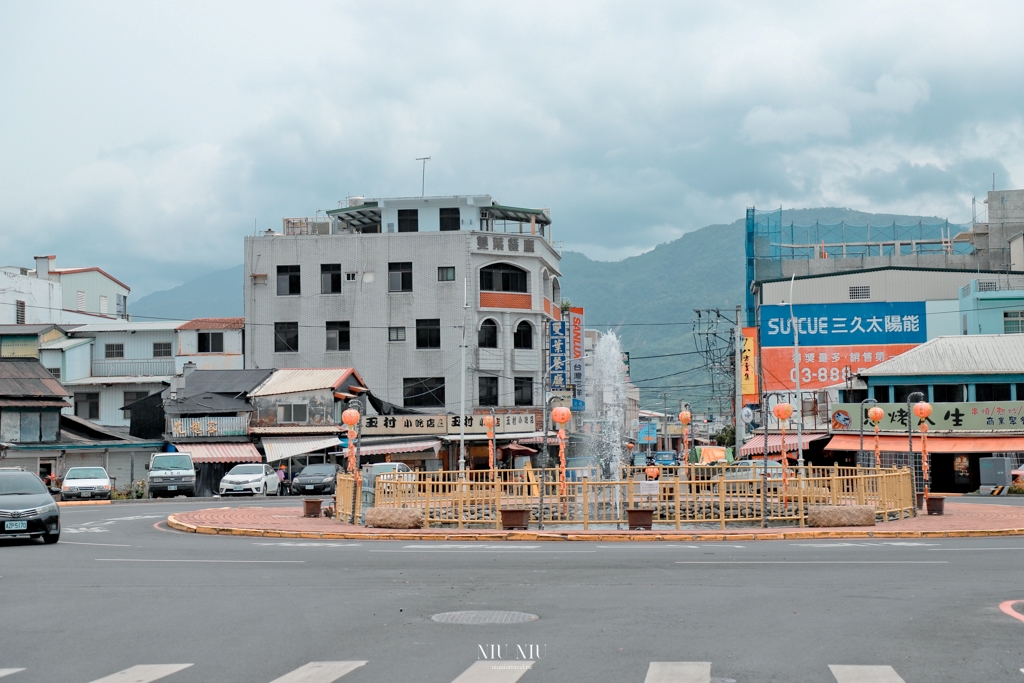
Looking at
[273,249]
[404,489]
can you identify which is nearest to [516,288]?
[273,249]

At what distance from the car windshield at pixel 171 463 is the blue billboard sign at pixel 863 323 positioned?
3232cm

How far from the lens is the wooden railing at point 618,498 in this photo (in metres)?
24.0

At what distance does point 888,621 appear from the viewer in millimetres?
10578

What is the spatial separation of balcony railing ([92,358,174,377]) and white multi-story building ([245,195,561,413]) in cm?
524

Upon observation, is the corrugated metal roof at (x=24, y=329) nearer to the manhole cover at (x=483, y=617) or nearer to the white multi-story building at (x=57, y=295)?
the white multi-story building at (x=57, y=295)

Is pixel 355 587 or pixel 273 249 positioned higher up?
pixel 273 249

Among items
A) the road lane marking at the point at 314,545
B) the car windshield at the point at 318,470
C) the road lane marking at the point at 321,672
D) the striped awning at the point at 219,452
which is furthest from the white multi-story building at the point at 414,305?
the road lane marking at the point at 321,672

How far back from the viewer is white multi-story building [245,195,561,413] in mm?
64062

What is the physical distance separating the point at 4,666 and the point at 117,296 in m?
76.8

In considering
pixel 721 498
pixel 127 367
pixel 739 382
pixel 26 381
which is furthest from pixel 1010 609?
pixel 127 367

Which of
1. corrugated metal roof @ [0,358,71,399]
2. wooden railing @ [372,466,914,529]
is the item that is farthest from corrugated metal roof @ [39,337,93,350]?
wooden railing @ [372,466,914,529]

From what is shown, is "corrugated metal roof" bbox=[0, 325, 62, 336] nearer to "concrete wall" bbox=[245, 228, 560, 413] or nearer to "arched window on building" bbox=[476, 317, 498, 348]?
"concrete wall" bbox=[245, 228, 560, 413]

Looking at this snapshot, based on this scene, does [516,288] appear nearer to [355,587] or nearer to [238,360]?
[238,360]

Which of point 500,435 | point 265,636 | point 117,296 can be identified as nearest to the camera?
point 265,636
